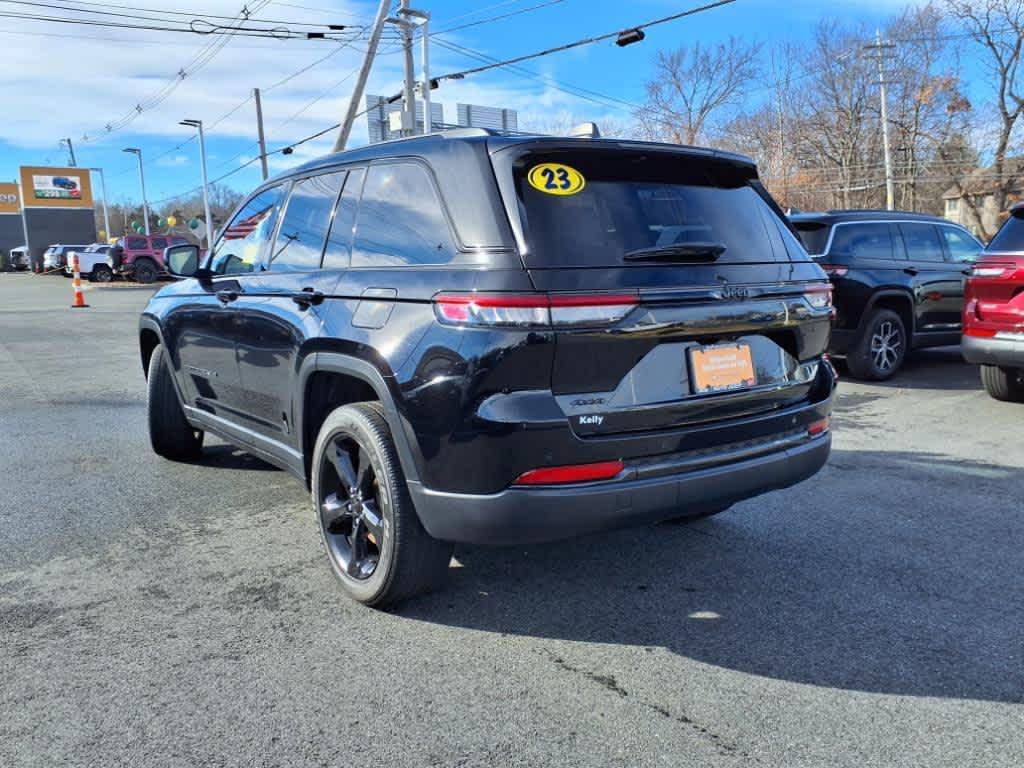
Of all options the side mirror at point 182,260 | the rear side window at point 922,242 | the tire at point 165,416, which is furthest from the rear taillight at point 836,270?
the tire at point 165,416

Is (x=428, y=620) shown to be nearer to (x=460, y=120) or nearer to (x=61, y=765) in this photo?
(x=61, y=765)

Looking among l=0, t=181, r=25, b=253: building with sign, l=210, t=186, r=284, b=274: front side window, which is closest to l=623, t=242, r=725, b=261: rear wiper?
l=210, t=186, r=284, b=274: front side window

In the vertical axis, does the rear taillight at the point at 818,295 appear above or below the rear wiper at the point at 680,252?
below

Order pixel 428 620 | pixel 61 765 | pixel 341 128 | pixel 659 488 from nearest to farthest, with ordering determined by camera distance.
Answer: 1. pixel 61 765
2. pixel 659 488
3. pixel 428 620
4. pixel 341 128

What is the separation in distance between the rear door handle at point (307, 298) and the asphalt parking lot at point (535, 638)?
123cm

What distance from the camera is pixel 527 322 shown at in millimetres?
2643

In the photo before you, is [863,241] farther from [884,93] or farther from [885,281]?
[884,93]

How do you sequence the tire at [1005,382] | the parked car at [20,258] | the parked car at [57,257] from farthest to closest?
the parked car at [20,258]
the parked car at [57,257]
the tire at [1005,382]

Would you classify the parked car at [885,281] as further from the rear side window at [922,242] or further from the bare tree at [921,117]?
the bare tree at [921,117]

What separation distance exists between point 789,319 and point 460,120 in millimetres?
32947

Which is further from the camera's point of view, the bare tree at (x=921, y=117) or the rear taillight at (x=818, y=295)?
the bare tree at (x=921, y=117)

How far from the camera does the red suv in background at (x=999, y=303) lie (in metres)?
6.56

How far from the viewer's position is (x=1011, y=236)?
6715mm

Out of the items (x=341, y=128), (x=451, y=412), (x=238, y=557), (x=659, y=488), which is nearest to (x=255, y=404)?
(x=238, y=557)
